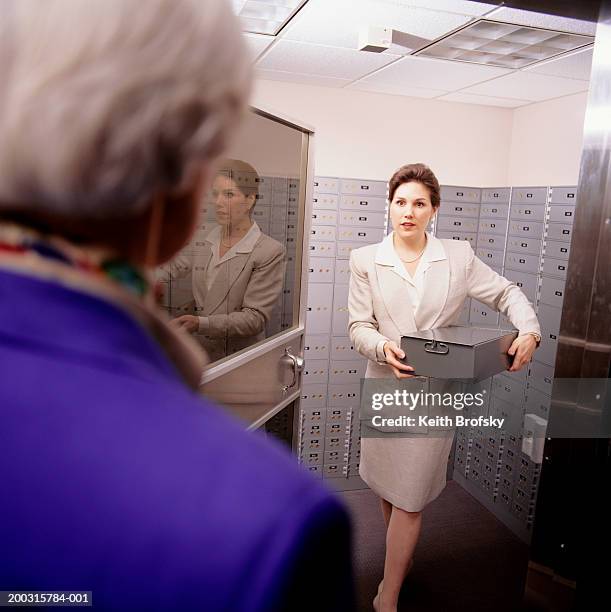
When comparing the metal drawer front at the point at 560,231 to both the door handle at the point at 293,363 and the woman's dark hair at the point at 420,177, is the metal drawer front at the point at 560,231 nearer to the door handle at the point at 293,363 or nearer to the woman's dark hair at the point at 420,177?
the woman's dark hair at the point at 420,177

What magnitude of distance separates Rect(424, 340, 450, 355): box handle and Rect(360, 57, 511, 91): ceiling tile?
1655 mm

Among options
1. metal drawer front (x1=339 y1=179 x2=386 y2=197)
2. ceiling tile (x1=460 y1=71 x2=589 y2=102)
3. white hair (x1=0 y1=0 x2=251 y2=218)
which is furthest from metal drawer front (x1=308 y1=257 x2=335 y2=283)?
white hair (x1=0 y1=0 x2=251 y2=218)

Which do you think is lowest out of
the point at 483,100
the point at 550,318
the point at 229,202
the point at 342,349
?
the point at 342,349

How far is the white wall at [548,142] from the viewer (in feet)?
11.3

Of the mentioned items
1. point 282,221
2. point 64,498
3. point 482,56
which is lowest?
point 64,498

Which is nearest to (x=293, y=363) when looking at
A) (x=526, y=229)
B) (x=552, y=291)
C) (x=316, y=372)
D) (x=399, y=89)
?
(x=316, y=372)

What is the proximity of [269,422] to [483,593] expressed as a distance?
1.37 m

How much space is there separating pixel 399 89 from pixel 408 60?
0.71m

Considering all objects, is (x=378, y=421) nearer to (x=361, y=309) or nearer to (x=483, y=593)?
(x=361, y=309)

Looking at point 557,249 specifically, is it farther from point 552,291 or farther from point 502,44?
point 502,44

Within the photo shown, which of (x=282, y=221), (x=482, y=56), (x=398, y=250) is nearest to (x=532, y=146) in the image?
(x=482, y=56)

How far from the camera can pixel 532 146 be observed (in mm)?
3818

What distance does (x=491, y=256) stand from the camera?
3594 mm

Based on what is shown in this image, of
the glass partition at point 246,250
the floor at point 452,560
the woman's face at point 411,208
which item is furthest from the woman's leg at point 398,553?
the woman's face at point 411,208
